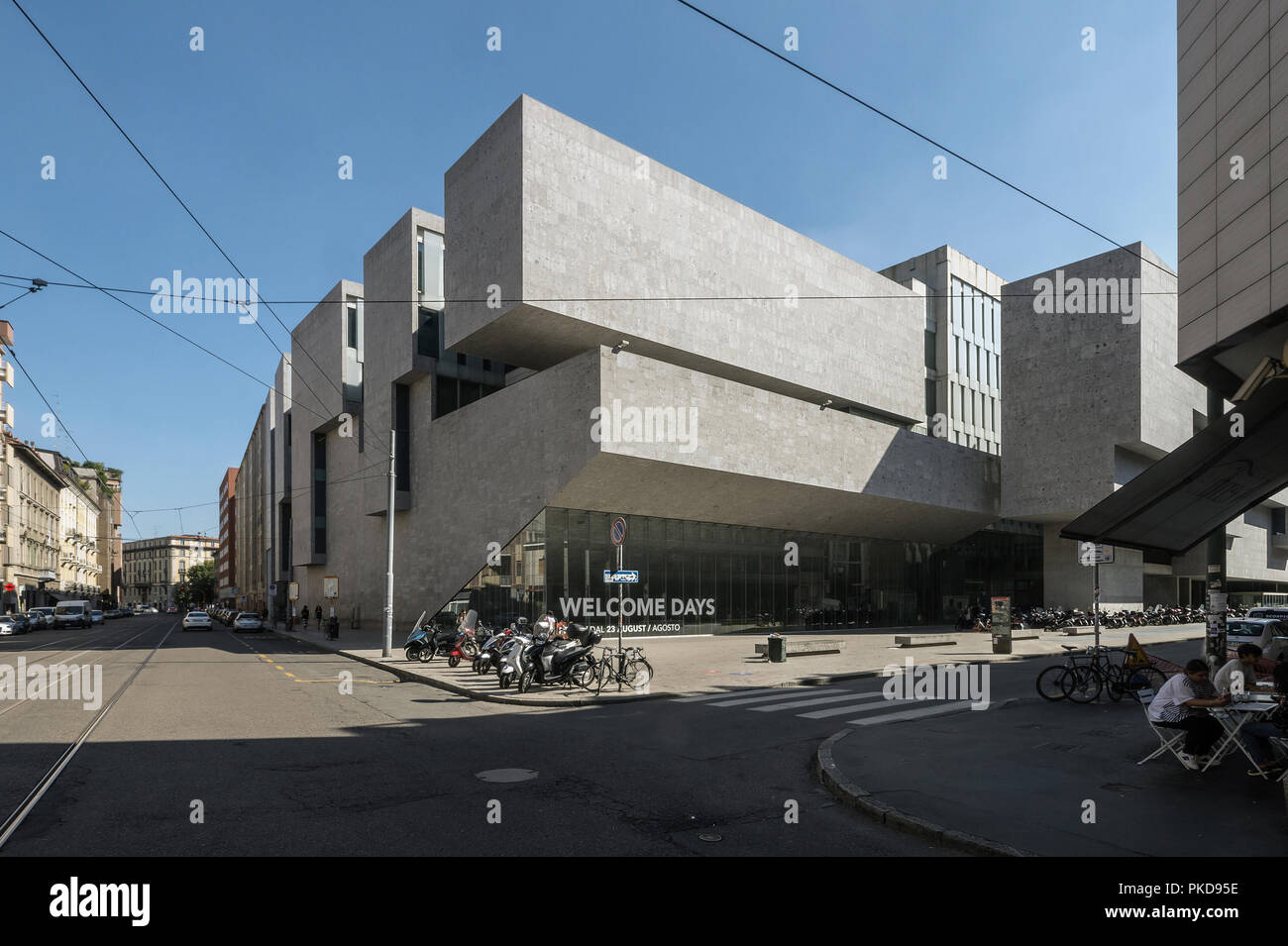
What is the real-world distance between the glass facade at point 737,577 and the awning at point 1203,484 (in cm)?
2143

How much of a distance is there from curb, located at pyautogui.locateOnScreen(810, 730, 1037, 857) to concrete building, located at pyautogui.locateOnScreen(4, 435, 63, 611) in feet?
227

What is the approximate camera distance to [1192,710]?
8.49m

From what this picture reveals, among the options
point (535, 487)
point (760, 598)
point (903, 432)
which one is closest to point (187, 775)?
point (535, 487)

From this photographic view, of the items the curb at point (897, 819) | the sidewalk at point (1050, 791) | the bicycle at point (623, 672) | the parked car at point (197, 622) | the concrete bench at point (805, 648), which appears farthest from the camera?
the parked car at point (197, 622)

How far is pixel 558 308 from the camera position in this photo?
30.4 m

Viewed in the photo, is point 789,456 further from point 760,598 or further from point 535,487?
point 535,487

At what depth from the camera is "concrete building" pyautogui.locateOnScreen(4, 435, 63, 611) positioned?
61.2 meters

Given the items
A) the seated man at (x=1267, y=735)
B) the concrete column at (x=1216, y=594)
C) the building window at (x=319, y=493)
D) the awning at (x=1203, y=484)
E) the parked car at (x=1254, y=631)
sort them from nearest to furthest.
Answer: the seated man at (x=1267, y=735) < the awning at (x=1203, y=484) < the concrete column at (x=1216, y=594) < the parked car at (x=1254, y=631) < the building window at (x=319, y=493)

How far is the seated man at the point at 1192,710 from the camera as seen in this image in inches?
326

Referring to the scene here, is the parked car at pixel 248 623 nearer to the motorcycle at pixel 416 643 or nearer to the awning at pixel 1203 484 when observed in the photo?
the motorcycle at pixel 416 643

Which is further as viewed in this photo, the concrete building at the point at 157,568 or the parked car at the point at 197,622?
the concrete building at the point at 157,568
